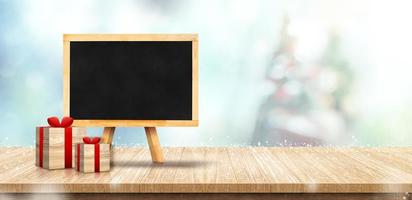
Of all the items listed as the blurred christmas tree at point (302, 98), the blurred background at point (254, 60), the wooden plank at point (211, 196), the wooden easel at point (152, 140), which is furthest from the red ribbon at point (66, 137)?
the blurred christmas tree at point (302, 98)

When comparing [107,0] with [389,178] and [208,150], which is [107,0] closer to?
[208,150]

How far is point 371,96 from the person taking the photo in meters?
2.64

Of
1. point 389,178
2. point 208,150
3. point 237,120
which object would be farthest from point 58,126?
point 237,120

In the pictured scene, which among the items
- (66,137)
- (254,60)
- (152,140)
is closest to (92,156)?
(66,137)

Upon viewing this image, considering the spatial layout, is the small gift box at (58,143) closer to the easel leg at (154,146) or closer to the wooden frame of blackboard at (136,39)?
the wooden frame of blackboard at (136,39)

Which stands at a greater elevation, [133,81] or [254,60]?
[254,60]

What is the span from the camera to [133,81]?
1.82 metres

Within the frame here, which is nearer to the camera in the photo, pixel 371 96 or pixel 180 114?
pixel 180 114

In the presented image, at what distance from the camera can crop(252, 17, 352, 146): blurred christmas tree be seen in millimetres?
2596

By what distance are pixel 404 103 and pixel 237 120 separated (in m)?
0.68

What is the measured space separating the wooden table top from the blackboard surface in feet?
0.48

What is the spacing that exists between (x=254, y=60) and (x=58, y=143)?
107 centimetres

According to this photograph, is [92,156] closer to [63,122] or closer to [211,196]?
[63,122]

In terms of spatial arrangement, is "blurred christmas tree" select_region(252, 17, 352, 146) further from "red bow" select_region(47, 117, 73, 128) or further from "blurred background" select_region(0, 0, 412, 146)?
"red bow" select_region(47, 117, 73, 128)
